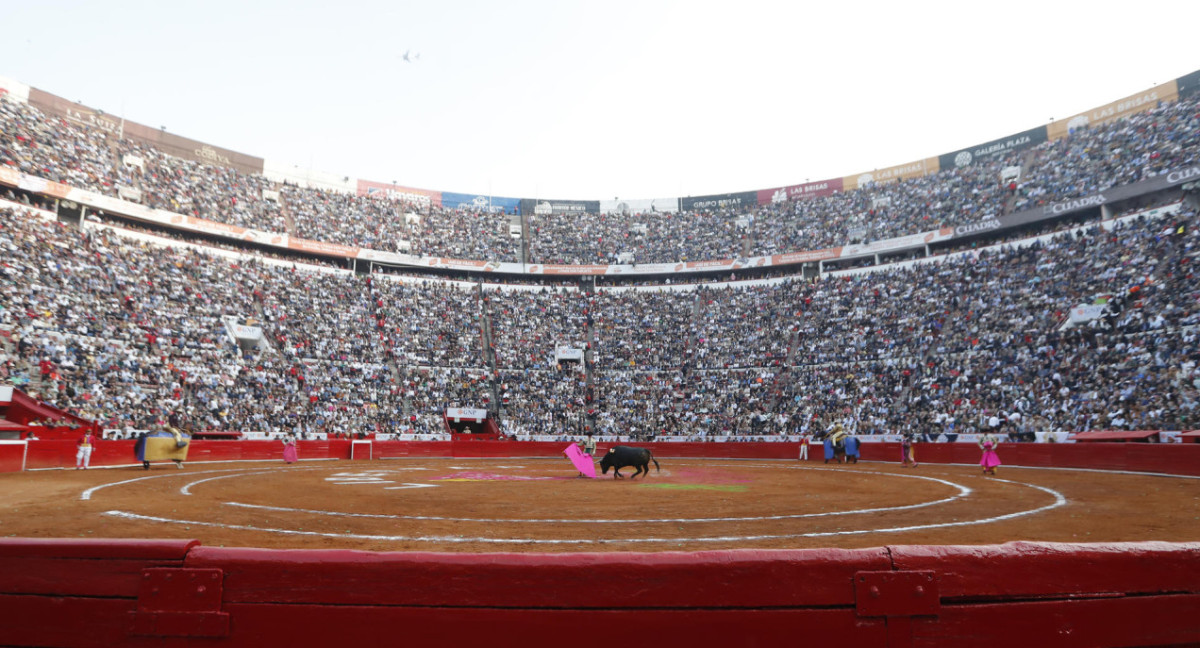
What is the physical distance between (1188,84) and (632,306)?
137 feet

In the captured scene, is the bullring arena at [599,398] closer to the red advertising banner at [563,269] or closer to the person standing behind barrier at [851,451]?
the red advertising banner at [563,269]

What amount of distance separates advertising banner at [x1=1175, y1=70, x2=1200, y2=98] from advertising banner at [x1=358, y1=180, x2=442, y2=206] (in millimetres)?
60374

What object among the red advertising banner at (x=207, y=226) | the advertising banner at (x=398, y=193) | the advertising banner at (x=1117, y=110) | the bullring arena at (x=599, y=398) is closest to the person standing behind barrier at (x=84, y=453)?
the bullring arena at (x=599, y=398)

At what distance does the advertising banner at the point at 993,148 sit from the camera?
171 ft

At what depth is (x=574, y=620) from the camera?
112 inches

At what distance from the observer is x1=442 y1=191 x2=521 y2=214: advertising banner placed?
69.1 m

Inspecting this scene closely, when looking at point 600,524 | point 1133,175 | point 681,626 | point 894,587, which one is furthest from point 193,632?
A: point 1133,175

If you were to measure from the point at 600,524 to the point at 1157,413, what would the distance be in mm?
29256

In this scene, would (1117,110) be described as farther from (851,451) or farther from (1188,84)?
(851,451)

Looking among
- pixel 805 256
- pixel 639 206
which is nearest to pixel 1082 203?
pixel 805 256

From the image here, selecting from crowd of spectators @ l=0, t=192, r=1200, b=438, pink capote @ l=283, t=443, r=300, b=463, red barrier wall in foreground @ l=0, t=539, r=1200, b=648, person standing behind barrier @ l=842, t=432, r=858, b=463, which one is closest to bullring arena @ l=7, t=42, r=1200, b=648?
red barrier wall in foreground @ l=0, t=539, r=1200, b=648

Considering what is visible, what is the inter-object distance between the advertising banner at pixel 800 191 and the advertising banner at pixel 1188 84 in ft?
82.0

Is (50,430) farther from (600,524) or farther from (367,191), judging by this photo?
(367,191)

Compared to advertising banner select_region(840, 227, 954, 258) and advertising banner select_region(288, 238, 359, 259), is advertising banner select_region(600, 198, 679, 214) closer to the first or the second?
advertising banner select_region(840, 227, 954, 258)
